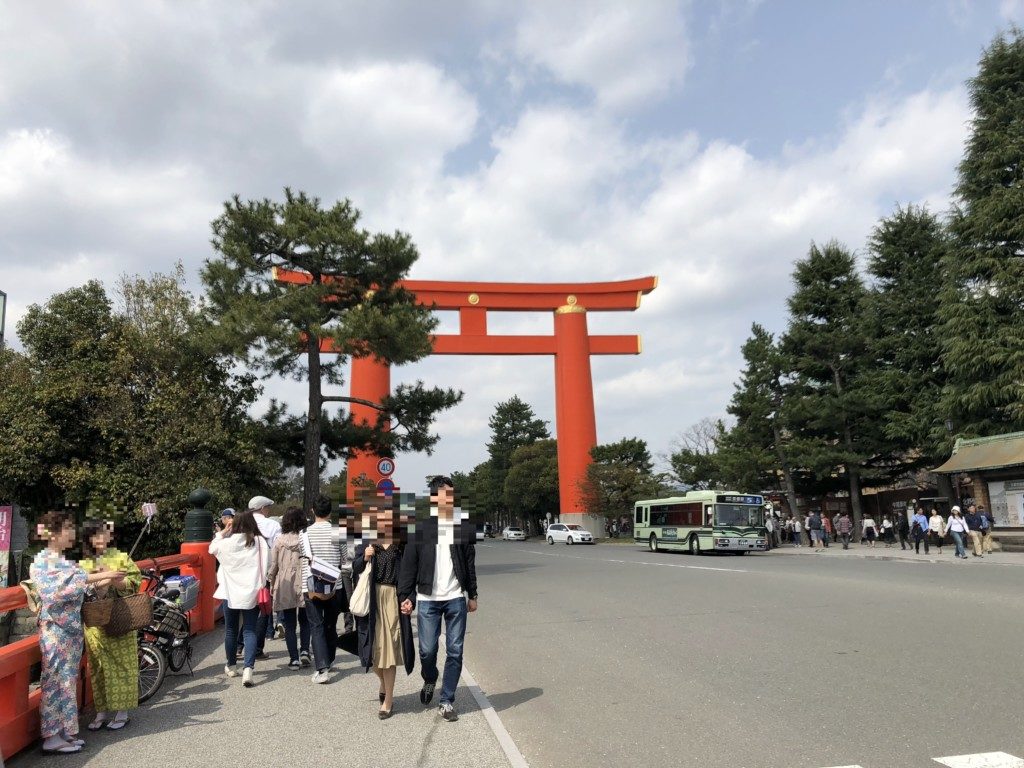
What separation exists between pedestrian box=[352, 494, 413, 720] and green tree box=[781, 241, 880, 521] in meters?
31.2

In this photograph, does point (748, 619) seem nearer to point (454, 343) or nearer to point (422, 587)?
point (422, 587)

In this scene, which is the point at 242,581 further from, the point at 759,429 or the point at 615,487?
the point at 615,487

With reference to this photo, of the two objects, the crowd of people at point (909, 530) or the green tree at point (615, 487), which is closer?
the crowd of people at point (909, 530)

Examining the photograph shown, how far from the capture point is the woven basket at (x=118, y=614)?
5477 millimetres

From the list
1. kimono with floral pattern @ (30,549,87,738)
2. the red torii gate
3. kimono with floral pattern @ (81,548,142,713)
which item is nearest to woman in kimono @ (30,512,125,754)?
kimono with floral pattern @ (30,549,87,738)

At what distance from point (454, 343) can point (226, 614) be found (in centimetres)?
3415

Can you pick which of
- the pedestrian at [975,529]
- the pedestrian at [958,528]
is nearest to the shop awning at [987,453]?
the pedestrian at [975,529]

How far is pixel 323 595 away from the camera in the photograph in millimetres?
6969

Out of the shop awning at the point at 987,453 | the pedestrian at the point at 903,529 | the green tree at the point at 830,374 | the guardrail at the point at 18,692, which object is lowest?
the pedestrian at the point at 903,529

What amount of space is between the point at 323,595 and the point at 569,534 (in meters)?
43.7

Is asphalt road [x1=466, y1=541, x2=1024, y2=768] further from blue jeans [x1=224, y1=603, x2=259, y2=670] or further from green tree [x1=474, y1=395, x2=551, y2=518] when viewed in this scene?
green tree [x1=474, y1=395, x2=551, y2=518]

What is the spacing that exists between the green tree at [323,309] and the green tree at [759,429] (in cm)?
1915

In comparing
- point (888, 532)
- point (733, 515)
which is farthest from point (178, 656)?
point (888, 532)

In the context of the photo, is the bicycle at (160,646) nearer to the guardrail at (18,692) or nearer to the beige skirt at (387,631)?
the guardrail at (18,692)
